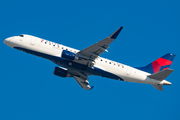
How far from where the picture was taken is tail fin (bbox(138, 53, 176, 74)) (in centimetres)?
4644

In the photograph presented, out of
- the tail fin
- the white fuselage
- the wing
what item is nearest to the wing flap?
the white fuselage

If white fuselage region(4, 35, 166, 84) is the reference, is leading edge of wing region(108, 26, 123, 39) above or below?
above

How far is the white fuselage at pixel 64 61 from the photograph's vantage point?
40.6m

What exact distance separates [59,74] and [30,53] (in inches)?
296

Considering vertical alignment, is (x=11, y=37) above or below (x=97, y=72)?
above

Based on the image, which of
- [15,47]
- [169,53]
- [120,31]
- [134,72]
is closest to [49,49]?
[15,47]

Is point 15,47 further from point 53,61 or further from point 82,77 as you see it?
point 82,77

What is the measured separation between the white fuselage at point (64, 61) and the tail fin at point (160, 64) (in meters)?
3.58

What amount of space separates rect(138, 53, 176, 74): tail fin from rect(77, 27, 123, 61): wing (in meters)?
12.0

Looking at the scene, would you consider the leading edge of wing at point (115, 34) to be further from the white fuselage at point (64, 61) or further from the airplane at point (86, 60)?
the white fuselage at point (64, 61)

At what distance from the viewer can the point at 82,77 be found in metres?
47.3

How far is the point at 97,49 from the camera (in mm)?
38812

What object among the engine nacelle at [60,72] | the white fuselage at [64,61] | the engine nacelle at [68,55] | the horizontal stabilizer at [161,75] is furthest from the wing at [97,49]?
the horizontal stabilizer at [161,75]

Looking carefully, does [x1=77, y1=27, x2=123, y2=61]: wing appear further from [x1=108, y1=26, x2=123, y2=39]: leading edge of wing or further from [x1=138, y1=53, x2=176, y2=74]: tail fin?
[x1=138, y1=53, x2=176, y2=74]: tail fin
